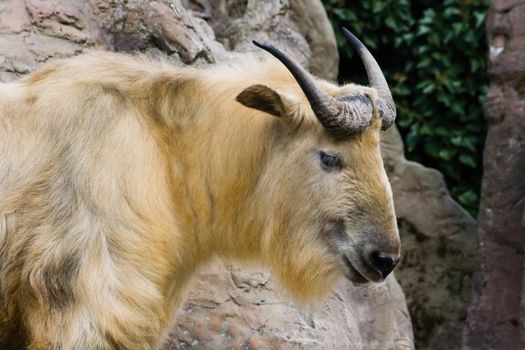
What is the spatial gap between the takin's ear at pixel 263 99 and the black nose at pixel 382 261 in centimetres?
74

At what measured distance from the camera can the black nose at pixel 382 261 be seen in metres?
4.60

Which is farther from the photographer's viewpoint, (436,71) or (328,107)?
(436,71)

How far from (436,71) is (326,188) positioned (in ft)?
15.1

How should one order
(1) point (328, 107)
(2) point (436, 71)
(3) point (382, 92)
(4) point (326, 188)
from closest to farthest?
(1) point (328, 107)
(4) point (326, 188)
(3) point (382, 92)
(2) point (436, 71)

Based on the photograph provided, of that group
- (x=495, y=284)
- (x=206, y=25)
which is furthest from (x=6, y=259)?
(x=495, y=284)

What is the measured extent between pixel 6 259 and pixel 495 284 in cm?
425

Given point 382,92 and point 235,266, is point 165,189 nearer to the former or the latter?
point 382,92

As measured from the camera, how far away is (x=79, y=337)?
4379 millimetres

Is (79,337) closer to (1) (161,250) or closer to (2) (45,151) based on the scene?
(1) (161,250)

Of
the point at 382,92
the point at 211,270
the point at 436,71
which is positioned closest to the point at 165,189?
the point at 382,92

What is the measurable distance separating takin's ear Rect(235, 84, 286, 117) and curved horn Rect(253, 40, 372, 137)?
0.43ft

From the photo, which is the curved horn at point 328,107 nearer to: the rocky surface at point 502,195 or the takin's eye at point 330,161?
the takin's eye at point 330,161

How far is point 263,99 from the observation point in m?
4.66

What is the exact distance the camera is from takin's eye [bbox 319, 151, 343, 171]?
4719mm
